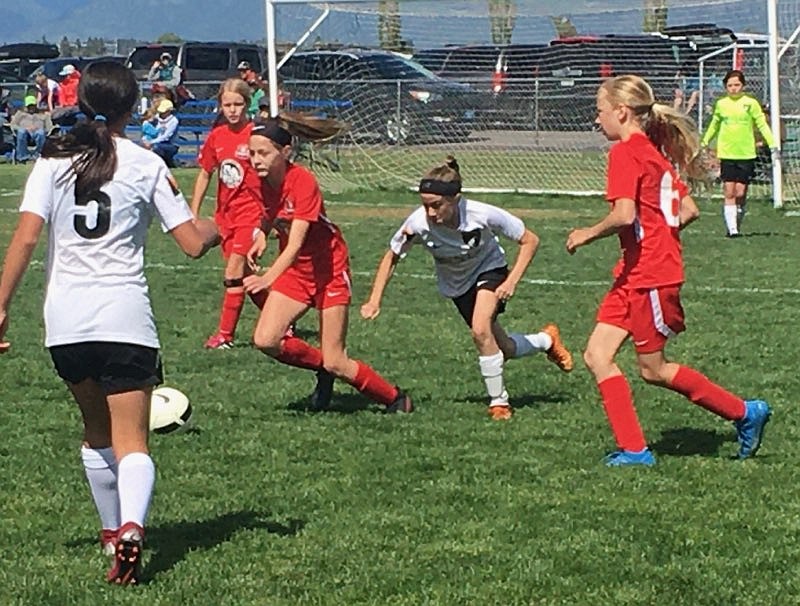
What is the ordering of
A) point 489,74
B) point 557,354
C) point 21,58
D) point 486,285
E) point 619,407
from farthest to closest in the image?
point 21,58 < point 489,74 < point 557,354 < point 486,285 < point 619,407

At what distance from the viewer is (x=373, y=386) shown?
8.12 m

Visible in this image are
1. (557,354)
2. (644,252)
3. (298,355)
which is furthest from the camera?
(557,354)

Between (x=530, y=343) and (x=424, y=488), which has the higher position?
(x=530, y=343)

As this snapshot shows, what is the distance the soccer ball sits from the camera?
7340mm

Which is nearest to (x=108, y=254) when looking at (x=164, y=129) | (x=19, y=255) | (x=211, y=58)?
(x=19, y=255)

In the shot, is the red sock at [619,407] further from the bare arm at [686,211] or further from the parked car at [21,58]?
the parked car at [21,58]

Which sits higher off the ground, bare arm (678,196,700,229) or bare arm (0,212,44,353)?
bare arm (0,212,44,353)

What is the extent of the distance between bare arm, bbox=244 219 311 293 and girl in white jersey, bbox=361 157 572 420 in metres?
0.52

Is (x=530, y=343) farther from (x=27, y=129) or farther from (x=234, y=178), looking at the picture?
(x=27, y=129)

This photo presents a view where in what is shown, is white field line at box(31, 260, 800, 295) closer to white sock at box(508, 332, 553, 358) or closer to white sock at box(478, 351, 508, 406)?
white sock at box(508, 332, 553, 358)

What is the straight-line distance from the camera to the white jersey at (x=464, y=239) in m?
7.98

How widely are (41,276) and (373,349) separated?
4940 millimetres

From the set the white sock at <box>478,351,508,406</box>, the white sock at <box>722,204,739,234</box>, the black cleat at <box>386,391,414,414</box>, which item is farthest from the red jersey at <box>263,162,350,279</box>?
the white sock at <box>722,204,739,234</box>

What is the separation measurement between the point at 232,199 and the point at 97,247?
5.60m
